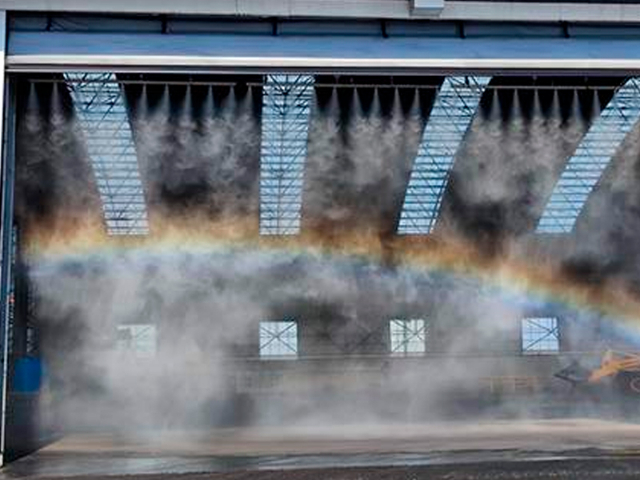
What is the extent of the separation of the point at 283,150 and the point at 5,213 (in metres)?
8.71

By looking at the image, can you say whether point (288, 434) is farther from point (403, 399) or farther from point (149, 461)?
point (403, 399)

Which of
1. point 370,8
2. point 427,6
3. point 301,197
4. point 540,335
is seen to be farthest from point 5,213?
point 540,335

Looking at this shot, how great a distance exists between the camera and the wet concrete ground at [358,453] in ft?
34.3

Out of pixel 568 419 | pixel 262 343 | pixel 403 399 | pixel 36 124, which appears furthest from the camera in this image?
A: pixel 262 343

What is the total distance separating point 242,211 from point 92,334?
16.9ft

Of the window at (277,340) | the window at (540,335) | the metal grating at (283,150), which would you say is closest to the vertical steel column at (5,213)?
the metal grating at (283,150)

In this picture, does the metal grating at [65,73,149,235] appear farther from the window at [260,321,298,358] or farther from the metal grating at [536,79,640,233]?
the metal grating at [536,79,640,233]

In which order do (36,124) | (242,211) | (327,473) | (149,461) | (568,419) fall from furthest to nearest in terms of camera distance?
(242,211) < (568,419) < (36,124) < (149,461) < (327,473)

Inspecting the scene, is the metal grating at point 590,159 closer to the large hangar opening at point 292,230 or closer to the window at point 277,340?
the large hangar opening at point 292,230

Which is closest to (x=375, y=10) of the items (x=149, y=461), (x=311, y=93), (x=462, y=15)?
(x=462, y=15)

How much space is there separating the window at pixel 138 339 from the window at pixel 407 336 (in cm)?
861

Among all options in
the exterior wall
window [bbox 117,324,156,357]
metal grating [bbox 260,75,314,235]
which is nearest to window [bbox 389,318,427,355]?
metal grating [bbox 260,75,314,235]

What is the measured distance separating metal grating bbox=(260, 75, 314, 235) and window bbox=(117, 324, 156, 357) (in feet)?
12.7

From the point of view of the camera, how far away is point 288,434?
16406 mm
